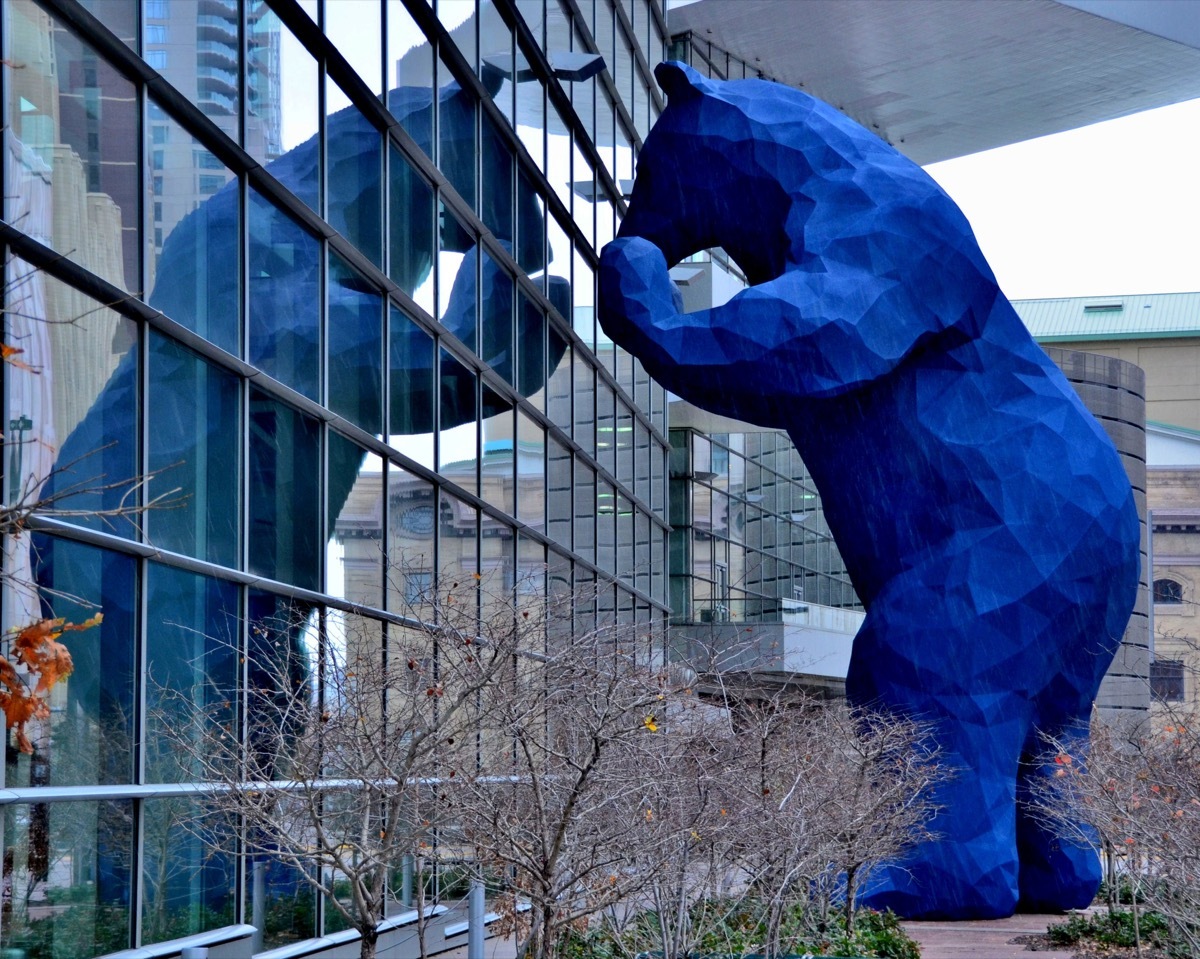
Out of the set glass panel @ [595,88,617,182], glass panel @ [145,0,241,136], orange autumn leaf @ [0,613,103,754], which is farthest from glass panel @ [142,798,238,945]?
glass panel @ [595,88,617,182]

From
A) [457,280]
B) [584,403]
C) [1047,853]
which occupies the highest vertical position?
[457,280]

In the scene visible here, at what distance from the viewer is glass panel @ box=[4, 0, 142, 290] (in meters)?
7.68

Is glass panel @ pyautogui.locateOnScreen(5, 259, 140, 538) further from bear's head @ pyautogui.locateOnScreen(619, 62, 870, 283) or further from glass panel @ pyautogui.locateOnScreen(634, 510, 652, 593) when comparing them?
glass panel @ pyautogui.locateOnScreen(634, 510, 652, 593)

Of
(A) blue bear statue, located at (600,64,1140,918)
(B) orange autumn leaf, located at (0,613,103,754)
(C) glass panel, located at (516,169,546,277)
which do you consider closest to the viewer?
(B) orange autumn leaf, located at (0,613,103,754)

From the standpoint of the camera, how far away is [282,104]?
35.8ft

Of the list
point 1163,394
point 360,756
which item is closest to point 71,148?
point 360,756

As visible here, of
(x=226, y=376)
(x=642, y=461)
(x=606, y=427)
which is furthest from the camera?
(x=642, y=461)

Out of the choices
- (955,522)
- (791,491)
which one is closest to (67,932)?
(955,522)

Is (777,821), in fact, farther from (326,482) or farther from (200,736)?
(326,482)

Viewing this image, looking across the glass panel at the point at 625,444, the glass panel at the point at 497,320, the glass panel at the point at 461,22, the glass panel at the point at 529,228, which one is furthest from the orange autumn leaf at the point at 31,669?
the glass panel at the point at 625,444

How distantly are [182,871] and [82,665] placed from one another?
158cm

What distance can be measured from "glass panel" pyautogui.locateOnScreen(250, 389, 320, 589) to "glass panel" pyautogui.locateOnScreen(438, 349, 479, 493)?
2.92 meters

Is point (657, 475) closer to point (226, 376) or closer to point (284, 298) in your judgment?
point (284, 298)

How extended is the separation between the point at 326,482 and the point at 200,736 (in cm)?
335
